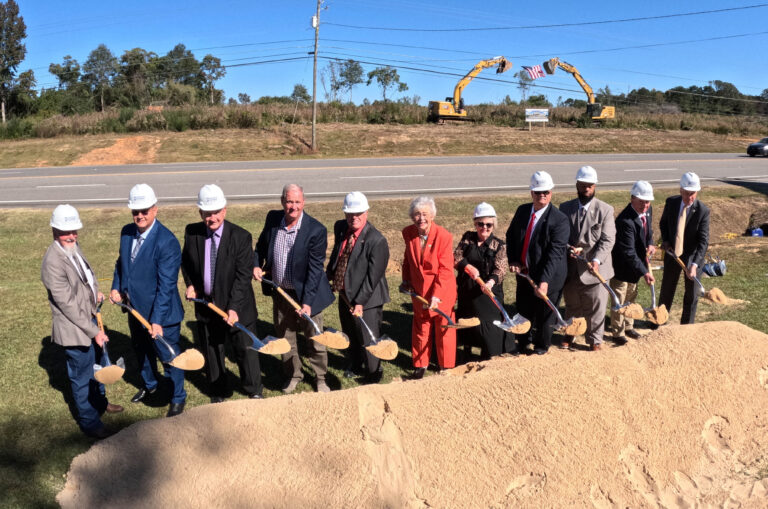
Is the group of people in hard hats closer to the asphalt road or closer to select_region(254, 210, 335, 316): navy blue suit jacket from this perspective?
select_region(254, 210, 335, 316): navy blue suit jacket

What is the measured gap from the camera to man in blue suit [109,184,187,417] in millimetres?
4605

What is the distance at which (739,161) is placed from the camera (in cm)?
2373

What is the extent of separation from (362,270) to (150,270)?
1.81 m

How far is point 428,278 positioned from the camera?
18.0ft

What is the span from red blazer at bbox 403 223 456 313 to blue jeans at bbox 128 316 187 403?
2.17 metres

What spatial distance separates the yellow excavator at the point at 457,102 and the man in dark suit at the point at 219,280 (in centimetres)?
2746

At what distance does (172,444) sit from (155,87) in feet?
161

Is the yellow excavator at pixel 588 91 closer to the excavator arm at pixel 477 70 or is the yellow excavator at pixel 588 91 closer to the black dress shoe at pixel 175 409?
the excavator arm at pixel 477 70

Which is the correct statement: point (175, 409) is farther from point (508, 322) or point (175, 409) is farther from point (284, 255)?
point (508, 322)

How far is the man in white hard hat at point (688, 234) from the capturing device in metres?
6.35

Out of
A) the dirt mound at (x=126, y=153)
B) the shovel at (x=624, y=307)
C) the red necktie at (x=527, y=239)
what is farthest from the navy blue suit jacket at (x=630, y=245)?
the dirt mound at (x=126, y=153)

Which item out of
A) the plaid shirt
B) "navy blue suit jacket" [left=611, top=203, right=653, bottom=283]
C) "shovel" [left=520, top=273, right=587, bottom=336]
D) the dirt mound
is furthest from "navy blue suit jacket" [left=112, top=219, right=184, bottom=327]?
the dirt mound

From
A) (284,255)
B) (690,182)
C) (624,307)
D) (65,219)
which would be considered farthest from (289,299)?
(690,182)

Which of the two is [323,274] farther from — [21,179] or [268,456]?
[21,179]
